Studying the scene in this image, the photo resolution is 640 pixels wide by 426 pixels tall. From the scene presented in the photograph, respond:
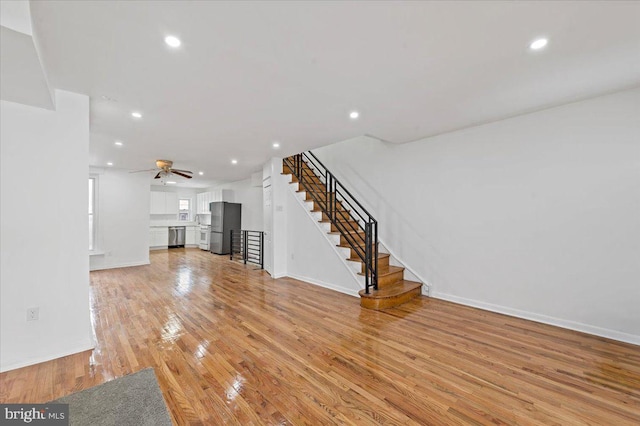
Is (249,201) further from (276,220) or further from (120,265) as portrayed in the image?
(120,265)

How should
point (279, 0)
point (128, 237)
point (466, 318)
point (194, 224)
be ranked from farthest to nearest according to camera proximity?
point (194, 224), point (128, 237), point (466, 318), point (279, 0)

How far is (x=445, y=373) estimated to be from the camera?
2256 millimetres

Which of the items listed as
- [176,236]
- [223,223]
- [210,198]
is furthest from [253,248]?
[176,236]

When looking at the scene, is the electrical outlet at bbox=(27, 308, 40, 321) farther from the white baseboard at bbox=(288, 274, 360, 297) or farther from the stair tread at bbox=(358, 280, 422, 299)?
the white baseboard at bbox=(288, 274, 360, 297)

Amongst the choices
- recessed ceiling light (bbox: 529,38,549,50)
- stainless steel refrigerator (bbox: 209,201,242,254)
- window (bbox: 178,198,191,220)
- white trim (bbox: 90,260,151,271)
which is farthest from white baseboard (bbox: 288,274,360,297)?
window (bbox: 178,198,191,220)

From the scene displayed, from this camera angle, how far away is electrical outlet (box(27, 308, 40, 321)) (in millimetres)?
2502

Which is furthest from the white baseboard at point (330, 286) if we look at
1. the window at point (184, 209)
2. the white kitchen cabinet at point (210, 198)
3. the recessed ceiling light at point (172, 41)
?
the window at point (184, 209)

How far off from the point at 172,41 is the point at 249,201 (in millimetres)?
7303

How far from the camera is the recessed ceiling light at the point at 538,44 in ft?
6.61

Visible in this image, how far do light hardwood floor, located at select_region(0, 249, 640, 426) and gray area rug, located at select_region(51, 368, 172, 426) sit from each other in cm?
9

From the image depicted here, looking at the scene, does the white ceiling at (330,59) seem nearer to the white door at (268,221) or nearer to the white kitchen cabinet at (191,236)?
the white door at (268,221)

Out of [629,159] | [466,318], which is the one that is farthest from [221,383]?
[629,159]

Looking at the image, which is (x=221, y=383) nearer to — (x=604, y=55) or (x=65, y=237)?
(x=65, y=237)

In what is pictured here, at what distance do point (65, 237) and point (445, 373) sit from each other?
3870mm
